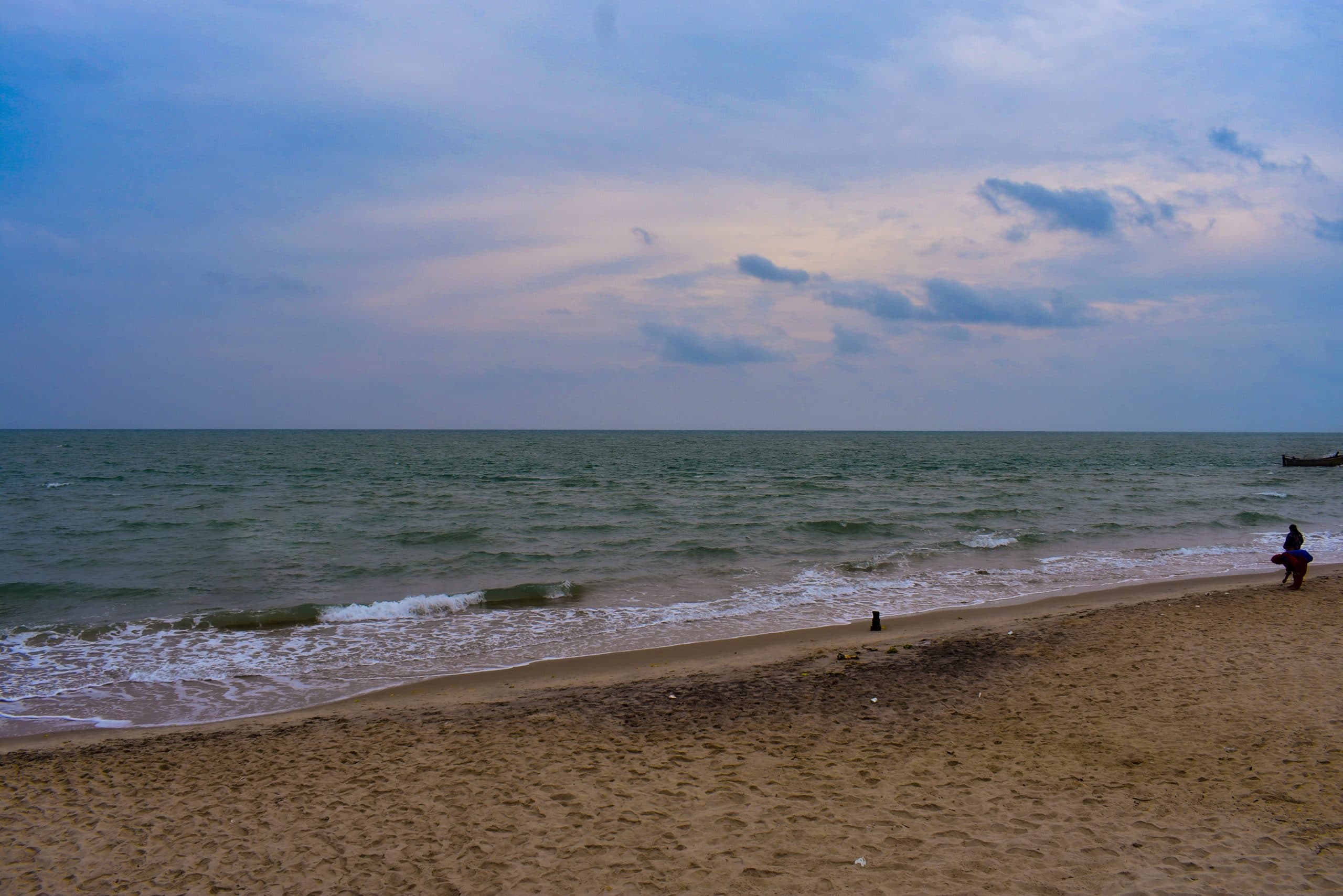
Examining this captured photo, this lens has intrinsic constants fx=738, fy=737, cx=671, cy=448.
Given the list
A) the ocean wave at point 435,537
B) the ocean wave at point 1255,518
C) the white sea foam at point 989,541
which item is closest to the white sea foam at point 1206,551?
the white sea foam at point 989,541

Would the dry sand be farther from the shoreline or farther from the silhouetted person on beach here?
the silhouetted person on beach

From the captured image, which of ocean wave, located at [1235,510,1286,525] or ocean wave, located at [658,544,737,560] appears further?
ocean wave, located at [1235,510,1286,525]

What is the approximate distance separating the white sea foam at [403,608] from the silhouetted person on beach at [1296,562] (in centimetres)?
1635

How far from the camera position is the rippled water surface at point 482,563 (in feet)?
37.7

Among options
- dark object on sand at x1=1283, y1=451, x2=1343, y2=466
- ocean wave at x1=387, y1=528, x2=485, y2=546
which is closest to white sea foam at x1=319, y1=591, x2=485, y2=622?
ocean wave at x1=387, y1=528, x2=485, y2=546

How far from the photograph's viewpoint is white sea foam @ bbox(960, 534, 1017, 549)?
2170 centimetres

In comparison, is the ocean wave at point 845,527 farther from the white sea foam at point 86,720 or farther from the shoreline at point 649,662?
the white sea foam at point 86,720

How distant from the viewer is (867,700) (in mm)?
8805

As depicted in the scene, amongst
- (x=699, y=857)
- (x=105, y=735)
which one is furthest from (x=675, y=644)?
(x=105, y=735)

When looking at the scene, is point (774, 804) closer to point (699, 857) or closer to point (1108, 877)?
point (699, 857)

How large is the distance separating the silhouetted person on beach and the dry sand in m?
5.39

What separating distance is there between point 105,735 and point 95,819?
2.85 m

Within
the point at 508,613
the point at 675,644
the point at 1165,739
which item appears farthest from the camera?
the point at 508,613

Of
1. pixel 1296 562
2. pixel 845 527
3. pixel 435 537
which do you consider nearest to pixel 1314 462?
pixel 845 527
